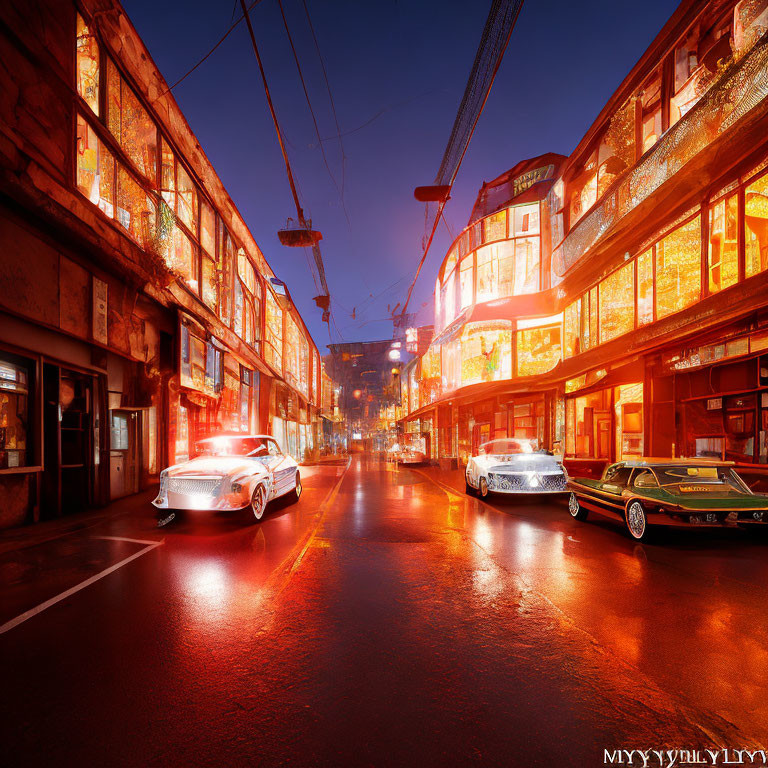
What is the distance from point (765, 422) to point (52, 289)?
50.9 ft

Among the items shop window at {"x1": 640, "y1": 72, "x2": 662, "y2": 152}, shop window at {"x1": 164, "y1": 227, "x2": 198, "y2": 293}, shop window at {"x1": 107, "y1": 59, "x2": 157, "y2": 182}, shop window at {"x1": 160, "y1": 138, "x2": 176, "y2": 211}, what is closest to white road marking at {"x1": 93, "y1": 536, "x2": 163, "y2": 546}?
shop window at {"x1": 164, "y1": 227, "x2": 198, "y2": 293}

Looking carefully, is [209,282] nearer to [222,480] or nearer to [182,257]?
[182,257]

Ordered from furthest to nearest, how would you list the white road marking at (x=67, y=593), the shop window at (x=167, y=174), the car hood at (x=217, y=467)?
the shop window at (x=167, y=174), the car hood at (x=217, y=467), the white road marking at (x=67, y=593)

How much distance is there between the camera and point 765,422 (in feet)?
33.2

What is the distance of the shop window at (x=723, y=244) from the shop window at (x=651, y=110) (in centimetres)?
371

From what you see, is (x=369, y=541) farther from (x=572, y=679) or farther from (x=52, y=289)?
(x=52, y=289)

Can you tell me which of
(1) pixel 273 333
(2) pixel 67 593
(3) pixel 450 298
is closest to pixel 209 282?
(1) pixel 273 333

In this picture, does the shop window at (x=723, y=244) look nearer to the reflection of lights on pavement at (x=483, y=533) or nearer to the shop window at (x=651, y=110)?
the shop window at (x=651, y=110)

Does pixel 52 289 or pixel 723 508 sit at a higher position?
pixel 52 289

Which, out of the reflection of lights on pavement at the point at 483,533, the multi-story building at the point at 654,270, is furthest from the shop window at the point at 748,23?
the reflection of lights on pavement at the point at 483,533

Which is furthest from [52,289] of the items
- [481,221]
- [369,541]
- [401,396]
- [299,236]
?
[401,396]

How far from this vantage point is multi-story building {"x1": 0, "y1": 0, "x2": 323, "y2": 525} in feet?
26.7

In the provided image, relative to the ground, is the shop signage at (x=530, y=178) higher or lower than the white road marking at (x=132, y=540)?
higher

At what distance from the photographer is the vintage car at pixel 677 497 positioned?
6418 millimetres
